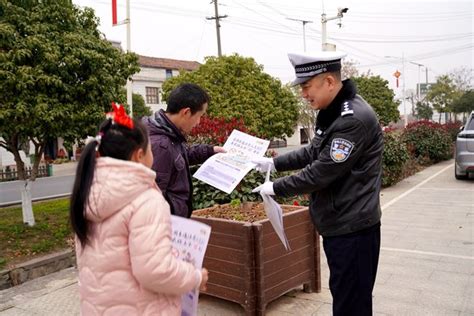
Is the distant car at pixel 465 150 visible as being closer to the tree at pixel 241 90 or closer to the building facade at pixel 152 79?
the tree at pixel 241 90

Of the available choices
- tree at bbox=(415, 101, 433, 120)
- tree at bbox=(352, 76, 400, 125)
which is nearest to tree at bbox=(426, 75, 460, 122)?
tree at bbox=(415, 101, 433, 120)

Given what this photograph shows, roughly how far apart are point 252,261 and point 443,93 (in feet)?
112

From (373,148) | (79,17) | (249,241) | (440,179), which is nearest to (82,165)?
(373,148)

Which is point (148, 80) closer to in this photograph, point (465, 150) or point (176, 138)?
point (465, 150)

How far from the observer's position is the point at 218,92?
17.0 meters

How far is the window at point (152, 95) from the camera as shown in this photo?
38438mm

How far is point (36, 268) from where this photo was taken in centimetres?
488

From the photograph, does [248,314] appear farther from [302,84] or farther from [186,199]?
[302,84]

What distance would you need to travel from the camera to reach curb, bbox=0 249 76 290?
460 cm

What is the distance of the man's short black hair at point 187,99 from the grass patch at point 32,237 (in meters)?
2.68

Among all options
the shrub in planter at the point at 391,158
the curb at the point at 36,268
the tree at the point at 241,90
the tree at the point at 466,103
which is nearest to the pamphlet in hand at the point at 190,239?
the curb at the point at 36,268

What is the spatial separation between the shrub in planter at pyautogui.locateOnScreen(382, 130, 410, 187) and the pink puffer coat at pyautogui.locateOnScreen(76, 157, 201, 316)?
8.57 meters

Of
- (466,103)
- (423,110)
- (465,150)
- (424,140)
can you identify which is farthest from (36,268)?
(423,110)

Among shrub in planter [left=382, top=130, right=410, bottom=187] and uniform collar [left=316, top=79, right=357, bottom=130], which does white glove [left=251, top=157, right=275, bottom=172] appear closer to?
uniform collar [left=316, top=79, right=357, bottom=130]
